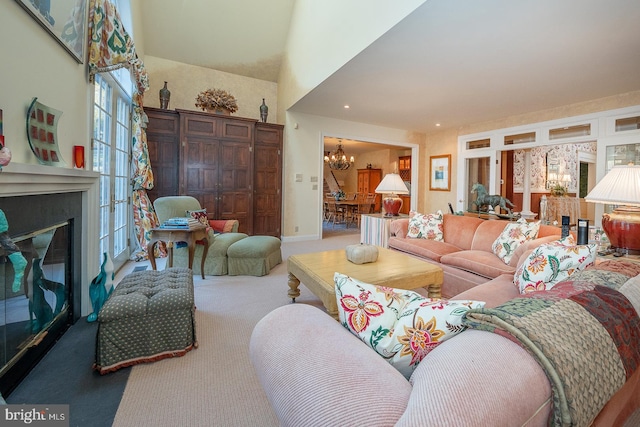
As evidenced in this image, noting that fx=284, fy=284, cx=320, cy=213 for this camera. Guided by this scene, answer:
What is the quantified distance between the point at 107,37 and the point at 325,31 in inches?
107

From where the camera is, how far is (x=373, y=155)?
34.3 ft

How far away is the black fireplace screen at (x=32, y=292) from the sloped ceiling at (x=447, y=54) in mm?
3247

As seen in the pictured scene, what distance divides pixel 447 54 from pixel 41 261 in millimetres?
4030

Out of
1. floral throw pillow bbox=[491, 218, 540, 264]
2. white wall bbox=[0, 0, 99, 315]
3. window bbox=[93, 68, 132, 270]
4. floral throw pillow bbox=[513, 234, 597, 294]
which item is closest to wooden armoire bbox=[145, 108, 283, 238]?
window bbox=[93, 68, 132, 270]

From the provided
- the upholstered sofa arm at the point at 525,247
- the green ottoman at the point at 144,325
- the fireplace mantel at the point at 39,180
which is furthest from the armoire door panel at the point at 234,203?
the upholstered sofa arm at the point at 525,247

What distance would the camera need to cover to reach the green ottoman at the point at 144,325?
5.21 feet

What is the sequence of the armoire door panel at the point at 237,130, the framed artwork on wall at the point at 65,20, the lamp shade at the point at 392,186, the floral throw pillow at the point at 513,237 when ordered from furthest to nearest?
the armoire door panel at the point at 237,130 < the lamp shade at the point at 392,186 < the floral throw pillow at the point at 513,237 < the framed artwork on wall at the point at 65,20

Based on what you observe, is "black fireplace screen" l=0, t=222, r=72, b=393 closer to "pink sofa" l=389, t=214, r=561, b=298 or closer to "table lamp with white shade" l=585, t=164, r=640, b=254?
"pink sofa" l=389, t=214, r=561, b=298

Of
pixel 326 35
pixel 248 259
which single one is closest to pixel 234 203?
pixel 248 259

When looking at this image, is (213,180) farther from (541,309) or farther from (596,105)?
(596,105)

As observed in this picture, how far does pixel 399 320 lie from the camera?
0.85 meters

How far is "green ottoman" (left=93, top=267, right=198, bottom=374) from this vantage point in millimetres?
1589

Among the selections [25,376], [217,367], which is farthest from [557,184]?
[25,376]

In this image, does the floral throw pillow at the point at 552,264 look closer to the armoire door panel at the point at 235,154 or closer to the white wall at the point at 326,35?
the white wall at the point at 326,35
